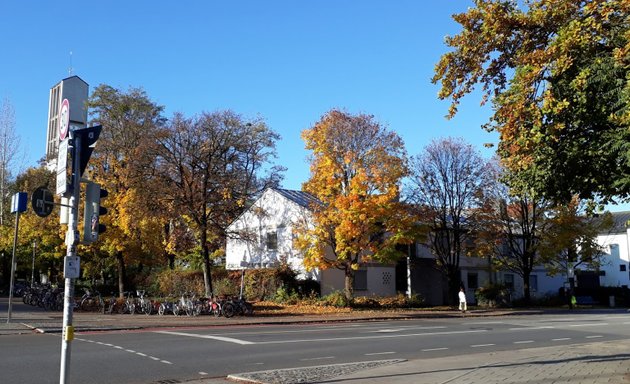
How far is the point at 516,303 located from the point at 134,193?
96.0 ft

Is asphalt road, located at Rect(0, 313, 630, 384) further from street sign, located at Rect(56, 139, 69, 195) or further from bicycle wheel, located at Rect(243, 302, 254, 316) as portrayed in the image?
bicycle wheel, located at Rect(243, 302, 254, 316)

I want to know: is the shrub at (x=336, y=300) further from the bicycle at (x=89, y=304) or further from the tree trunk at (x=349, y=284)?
the bicycle at (x=89, y=304)

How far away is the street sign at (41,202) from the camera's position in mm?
8703

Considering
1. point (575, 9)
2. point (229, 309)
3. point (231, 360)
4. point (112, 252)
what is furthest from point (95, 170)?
point (575, 9)

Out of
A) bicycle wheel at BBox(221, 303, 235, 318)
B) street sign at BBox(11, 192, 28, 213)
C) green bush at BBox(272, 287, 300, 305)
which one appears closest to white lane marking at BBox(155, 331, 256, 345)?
street sign at BBox(11, 192, 28, 213)

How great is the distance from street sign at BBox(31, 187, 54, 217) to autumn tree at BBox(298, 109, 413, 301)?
67.5 feet

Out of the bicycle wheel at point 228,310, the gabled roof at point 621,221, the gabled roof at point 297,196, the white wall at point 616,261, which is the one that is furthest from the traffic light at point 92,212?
the gabled roof at point 621,221

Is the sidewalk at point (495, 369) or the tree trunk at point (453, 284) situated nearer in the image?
the sidewalk at point (495, 369)

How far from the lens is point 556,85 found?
935 centimetres

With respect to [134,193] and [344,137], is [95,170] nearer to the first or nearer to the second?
[134,193]

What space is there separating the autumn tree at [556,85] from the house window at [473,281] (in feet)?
118

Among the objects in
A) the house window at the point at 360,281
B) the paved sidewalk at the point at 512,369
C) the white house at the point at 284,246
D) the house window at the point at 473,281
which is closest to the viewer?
the paved sidewalk at the point at 512,369

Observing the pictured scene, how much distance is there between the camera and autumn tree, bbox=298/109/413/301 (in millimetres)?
29016

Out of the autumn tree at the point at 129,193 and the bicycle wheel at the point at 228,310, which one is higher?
the autumn tree at the point at 129,193
